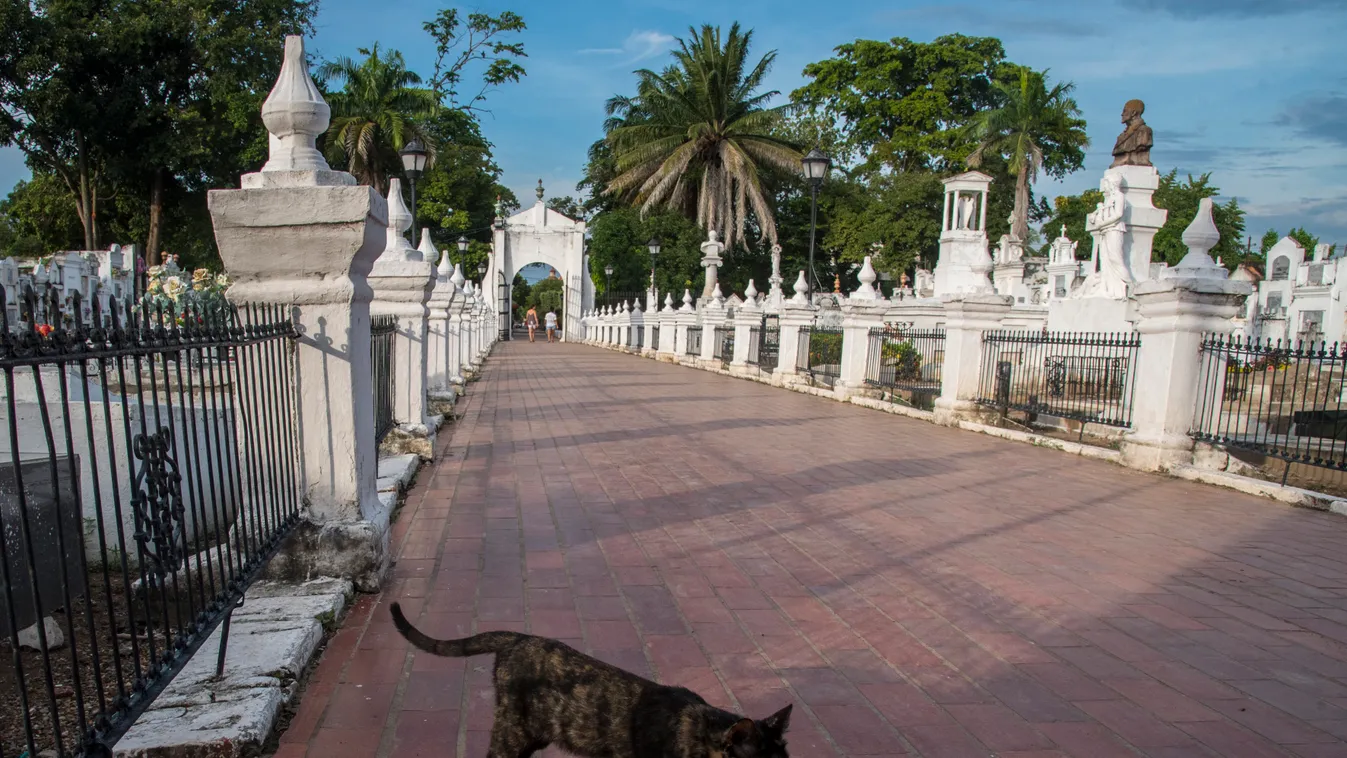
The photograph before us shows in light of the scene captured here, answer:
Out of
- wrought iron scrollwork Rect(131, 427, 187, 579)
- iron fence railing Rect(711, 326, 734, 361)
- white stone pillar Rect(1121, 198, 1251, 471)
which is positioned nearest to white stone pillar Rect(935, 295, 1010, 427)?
white stone pillar Rect(1121, 198, 1251, 471)

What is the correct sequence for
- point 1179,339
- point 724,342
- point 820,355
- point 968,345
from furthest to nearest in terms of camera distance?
point 724,342, point 820,355, point 968,345, point 1179,339

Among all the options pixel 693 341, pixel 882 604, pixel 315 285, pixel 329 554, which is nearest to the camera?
pixel 315 285

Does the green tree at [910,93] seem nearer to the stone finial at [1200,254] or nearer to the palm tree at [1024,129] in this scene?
the palm tree at [1024,129]

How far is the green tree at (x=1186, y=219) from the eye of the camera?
41062 mm

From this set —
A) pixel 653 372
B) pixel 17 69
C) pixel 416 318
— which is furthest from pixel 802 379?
pixel 17 69

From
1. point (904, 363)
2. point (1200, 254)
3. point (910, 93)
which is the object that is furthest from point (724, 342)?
point (910, 93)

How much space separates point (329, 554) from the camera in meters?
3.96

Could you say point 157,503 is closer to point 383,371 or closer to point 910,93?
point 383,371

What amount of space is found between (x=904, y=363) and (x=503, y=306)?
37165mm

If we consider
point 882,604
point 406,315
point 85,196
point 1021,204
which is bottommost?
point 882,604

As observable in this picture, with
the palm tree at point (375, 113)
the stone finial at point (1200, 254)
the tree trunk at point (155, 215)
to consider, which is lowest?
the stone finial at point (1200, 254)

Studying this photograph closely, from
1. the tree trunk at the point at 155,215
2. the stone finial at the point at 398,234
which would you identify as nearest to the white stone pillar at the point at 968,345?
the stone finial at the point at 398,234

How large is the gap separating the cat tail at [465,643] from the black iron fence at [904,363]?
11008mm

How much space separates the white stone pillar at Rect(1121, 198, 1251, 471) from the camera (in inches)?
309
